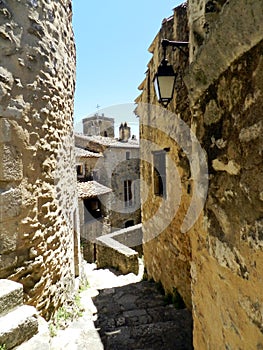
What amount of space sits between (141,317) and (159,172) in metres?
2.87

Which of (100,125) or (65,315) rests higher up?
(100,125)

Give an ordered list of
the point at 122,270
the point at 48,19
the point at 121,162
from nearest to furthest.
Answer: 1. the point at 48,19
2. the point at 122,270
3. the point at 121,162

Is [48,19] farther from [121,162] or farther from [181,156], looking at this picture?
[121,162]

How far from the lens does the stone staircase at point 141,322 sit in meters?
3.36

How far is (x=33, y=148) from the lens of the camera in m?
2.96

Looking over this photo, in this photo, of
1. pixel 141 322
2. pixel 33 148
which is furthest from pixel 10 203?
pixel 141 322

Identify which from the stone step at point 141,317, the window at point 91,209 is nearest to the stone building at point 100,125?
the window at point 91,209

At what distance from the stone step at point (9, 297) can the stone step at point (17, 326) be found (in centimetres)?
4

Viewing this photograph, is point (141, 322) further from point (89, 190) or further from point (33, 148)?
point (89, 190)

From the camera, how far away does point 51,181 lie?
3.41 metres

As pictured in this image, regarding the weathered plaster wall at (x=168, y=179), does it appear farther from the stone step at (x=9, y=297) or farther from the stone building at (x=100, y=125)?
the stone building at (x=100, y=125)

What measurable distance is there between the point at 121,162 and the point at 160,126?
1500cm

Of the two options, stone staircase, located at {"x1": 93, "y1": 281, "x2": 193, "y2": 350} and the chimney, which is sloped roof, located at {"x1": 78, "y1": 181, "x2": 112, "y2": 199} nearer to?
the chimney

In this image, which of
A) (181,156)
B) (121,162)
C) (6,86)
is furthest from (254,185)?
(121,162)
